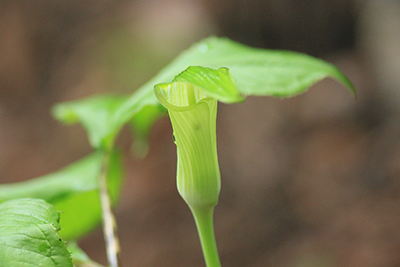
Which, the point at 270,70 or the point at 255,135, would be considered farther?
the point at 255,135

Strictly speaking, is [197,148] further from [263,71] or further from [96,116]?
[96,116]

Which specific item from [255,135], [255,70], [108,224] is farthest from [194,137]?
[255,135]

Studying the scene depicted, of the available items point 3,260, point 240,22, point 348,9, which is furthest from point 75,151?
point 3,260

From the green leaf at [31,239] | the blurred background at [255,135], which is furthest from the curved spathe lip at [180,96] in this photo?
the blurred background at [255,135]

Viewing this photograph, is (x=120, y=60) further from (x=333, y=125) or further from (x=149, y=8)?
(x=333, y=125)

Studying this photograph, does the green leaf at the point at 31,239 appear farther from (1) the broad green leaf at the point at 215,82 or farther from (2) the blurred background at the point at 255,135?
(2) the blurred background at the point at 255,135

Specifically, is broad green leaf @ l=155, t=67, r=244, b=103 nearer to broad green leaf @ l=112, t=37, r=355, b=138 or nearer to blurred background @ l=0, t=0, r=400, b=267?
broad green leaf @ l=112, t=37, r=355, b=138

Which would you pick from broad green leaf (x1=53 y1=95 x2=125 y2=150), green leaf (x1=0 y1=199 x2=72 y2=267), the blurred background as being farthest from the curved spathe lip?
the blurred background
